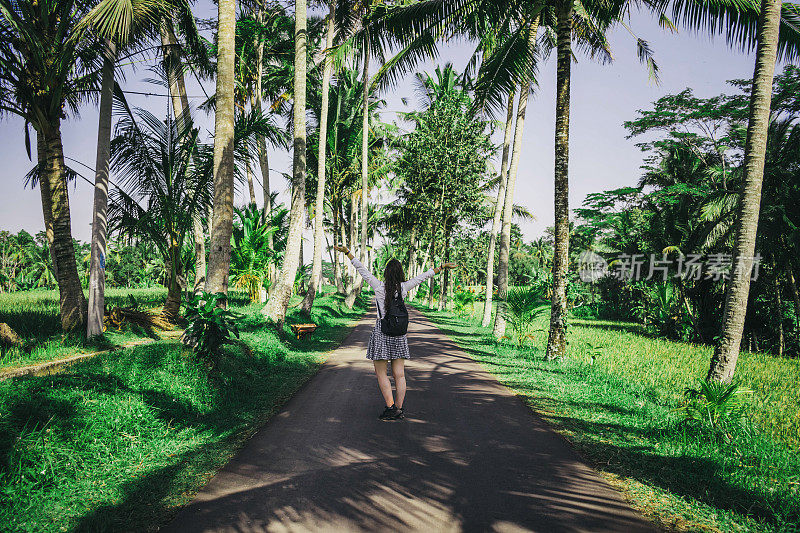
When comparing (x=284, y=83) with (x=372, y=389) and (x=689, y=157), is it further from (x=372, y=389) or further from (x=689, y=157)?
(x=689, y=157)

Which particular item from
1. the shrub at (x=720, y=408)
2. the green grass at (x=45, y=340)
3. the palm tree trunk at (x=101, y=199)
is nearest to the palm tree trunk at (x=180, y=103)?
the green grass at (x=45, y=340)

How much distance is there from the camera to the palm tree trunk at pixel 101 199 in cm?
732

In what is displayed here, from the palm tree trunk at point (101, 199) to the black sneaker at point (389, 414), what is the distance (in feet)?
17.9

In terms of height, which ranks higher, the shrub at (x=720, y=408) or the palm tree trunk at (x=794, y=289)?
the palm tree trunk at (x=794, y=289)

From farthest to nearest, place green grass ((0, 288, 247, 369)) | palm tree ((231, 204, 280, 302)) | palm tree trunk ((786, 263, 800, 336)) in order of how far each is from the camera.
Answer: palm tree ((231, 204, 280, 302))
palm tree trunk ((786, 263, 800, 336))
green grass ((0, 288, 247, 369))

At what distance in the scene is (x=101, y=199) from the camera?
7340mm

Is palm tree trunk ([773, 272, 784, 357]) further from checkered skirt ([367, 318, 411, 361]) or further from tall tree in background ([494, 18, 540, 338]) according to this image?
checkered skirt ([367, 318, 411, 361])

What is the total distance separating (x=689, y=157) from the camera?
23578 mm

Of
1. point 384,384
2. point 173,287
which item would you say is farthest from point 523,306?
point 173,287

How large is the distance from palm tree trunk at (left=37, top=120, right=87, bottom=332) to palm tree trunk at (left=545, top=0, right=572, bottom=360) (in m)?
9.38

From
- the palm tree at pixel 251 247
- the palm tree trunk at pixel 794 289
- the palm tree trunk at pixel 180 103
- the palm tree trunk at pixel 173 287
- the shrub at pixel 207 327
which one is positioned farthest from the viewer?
the palm tree at pixel 251 247

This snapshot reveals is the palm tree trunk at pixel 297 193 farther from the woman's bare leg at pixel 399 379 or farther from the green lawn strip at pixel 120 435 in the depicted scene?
the woman's bare leg at pixel 399 379

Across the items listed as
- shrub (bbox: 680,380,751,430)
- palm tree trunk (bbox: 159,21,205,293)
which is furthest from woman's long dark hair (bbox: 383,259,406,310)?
palm tree trunk (bbox: 159,21,205,293)

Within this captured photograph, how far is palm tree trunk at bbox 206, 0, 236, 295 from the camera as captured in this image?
688 cm
